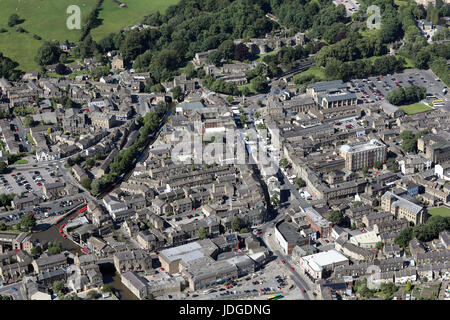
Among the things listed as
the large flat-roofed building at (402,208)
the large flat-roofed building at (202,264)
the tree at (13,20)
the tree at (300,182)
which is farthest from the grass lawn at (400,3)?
the large flat-roofed building at (202,264)

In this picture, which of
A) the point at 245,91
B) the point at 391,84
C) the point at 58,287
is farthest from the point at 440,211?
the point at 245,91

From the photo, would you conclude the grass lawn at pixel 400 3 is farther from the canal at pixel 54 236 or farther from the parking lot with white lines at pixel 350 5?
the canal at pixel 54 236

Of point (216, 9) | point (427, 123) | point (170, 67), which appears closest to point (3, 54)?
point (170, 67)

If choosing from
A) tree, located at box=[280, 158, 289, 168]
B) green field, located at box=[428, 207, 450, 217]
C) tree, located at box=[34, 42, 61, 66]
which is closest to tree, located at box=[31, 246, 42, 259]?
tree, located at box=[280, 158, 289, 168]

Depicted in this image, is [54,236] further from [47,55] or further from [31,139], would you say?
[47,55]

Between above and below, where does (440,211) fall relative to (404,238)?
below
